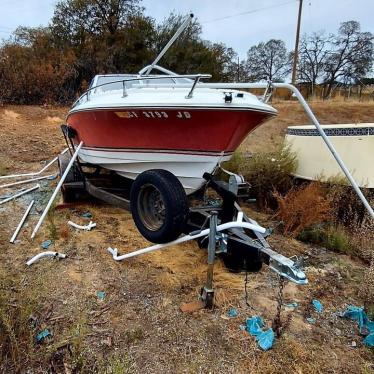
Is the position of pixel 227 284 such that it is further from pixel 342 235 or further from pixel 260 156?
pixel 260 156

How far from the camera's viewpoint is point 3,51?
14.7 m

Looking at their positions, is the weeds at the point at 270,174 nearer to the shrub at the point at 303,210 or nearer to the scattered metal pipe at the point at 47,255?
the shrub at the point at 303,210

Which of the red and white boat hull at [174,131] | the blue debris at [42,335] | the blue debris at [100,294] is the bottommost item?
the blue debris at [42,335]

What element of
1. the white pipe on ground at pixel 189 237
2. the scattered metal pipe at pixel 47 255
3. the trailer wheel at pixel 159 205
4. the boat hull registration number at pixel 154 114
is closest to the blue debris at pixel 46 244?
the scattered metal pipe at pixel 47 255

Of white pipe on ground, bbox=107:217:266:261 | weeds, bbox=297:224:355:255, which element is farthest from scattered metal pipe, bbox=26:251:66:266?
weeds, bbox=297:224:355:255

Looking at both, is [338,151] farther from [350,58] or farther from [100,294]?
[350,58]

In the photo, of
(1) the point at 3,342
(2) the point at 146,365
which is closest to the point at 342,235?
(2) the point at 146,365

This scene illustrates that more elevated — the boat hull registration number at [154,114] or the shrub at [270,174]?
the boat hull registration number at [154,114]

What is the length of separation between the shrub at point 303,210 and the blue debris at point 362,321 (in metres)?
1.45

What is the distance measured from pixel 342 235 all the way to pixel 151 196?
232 centimetres

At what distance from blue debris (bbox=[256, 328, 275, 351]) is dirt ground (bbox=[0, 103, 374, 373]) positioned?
0.12ft

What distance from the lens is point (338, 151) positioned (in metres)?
5.28

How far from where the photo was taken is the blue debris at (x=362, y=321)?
8.74 ft

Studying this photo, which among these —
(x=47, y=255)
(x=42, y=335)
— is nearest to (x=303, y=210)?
(x=47, y=255)
